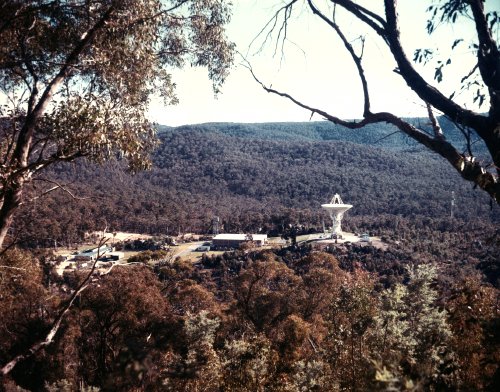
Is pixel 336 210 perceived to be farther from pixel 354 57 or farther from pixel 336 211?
pixel 354 57

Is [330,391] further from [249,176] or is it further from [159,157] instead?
[159,157]

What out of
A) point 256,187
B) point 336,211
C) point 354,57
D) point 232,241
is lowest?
point 232,241

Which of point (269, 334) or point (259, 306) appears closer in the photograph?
point (269, 334)

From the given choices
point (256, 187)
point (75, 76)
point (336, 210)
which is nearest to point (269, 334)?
point (75, 76)

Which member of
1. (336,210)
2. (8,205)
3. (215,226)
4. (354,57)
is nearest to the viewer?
(354,57)

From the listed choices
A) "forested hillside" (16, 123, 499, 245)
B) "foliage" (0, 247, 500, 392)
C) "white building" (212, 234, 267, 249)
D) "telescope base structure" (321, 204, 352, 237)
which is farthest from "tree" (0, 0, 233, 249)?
"white building" (212, 234, 267, 249)

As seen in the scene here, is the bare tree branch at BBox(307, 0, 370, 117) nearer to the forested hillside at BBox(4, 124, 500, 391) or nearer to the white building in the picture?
the forested hillside at BBox(4, 124, 500, 391)

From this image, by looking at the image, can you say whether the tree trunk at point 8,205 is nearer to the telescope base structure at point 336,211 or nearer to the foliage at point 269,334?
the foliage at point 269,334

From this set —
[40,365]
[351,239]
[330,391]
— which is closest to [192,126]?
[351,239]
